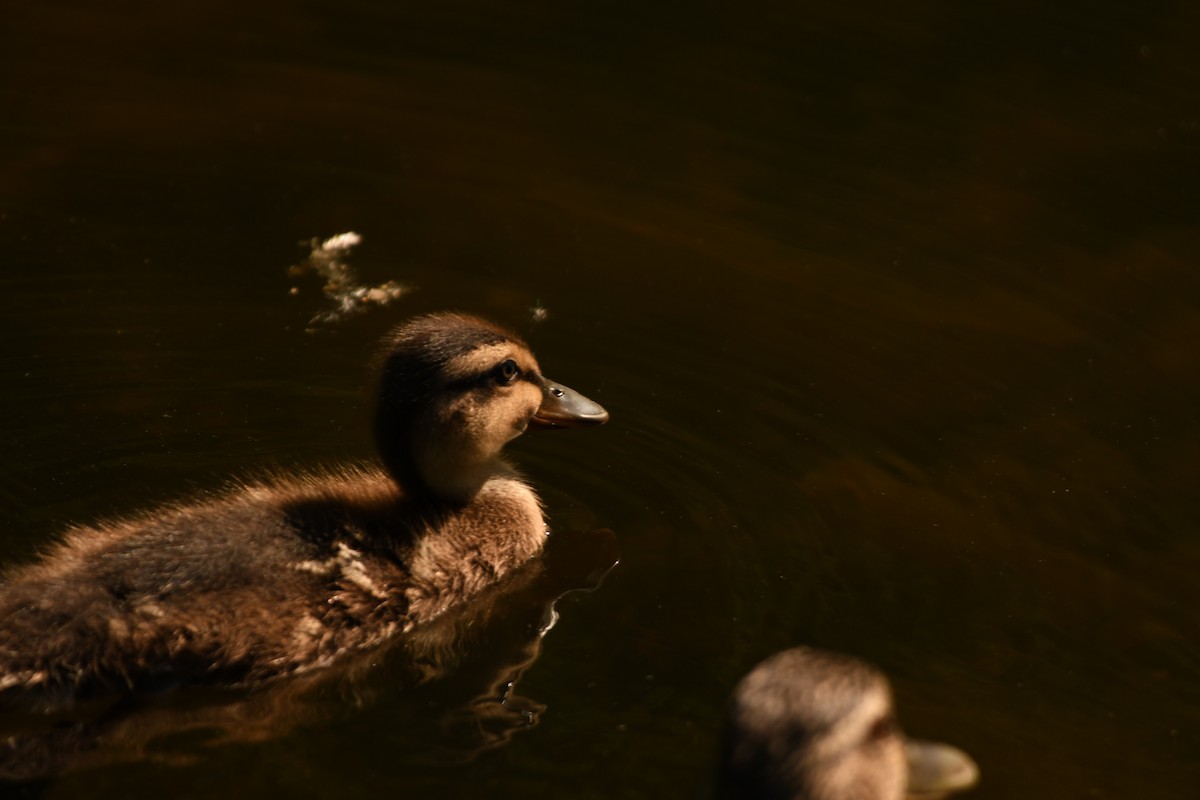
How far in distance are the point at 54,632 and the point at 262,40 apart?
5.04 meters

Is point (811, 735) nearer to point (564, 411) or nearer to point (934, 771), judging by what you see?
point (934, 771)

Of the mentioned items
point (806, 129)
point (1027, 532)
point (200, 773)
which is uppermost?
point (806, 129)

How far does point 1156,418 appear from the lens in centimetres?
641

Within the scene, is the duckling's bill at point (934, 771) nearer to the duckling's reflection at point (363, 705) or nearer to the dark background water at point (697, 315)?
the dark background water at point (697, 315)

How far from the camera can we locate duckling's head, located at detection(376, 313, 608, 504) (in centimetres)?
536

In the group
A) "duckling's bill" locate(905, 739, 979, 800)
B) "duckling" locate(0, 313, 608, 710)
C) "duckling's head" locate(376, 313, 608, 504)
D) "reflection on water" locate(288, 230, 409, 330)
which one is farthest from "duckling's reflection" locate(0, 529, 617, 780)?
"reflection on water" locate(288, 230, 409, 330)

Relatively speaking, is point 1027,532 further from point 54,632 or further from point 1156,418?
point 54,632

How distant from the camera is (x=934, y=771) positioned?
4.13m

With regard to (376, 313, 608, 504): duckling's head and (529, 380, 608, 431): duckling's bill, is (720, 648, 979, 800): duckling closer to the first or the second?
(376, 313, 608, 504): duckling's head

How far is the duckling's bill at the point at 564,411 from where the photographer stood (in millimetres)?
5797

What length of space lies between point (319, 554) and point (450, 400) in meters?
0.68

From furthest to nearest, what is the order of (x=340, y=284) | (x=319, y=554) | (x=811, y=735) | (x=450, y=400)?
1. (x=340, y=284)
2. (x=450, y=400)
3. (x=319, y=554)
4. (x=811, y=735)

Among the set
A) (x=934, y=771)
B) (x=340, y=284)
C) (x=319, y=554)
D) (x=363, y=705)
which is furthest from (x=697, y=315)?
(x=934, y=771)

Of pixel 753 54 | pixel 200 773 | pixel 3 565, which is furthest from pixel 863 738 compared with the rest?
pixel 753 54
